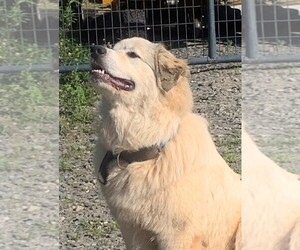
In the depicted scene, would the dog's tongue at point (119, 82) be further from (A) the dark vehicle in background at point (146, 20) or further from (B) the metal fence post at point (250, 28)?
(B) the metal fence post at point (250, 28)

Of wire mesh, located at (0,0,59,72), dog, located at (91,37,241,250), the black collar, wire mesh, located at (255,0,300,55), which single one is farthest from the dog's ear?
wire mesh, located at (255,0,300,55)

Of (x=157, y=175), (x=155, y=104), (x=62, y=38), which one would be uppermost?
(x=62, y=38)

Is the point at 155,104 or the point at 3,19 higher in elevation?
the point at 3,19

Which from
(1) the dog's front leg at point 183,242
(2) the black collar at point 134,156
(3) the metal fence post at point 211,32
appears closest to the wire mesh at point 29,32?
(2) the black collar at point 134,156

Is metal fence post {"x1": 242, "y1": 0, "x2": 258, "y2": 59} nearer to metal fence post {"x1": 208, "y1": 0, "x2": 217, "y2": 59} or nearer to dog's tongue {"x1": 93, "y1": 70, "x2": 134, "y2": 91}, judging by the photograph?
metal fence post {"x1": 208, "y1": 0, "x2": 217, "y2": 59}

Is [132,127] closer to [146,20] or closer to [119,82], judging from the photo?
[119,82]

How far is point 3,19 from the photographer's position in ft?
11.7

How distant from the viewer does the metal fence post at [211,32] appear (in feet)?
12.1

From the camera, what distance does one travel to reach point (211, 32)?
Result: 3799mm

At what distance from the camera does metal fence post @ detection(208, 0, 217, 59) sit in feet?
12.1

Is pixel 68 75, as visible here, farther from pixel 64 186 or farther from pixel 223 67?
pixel 223 67

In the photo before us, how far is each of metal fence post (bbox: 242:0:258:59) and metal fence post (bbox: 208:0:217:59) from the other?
0.76 feet

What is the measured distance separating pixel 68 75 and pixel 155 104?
1.57 ft

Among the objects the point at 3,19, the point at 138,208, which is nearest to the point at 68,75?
the point at 3,19
